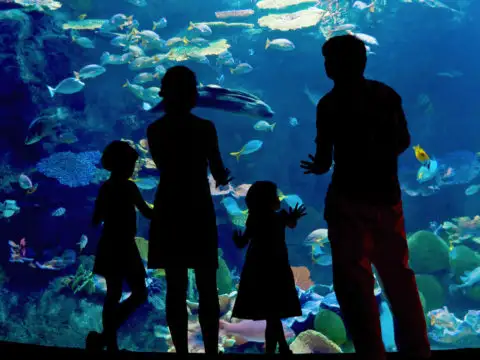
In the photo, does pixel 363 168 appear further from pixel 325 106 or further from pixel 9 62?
pixel 9 62

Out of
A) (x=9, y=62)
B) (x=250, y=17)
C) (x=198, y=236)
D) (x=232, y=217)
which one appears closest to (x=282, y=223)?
(x=198, y=236)

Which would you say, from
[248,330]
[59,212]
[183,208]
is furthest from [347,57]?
[59,212]

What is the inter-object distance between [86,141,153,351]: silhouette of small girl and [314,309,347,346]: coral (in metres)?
4.46

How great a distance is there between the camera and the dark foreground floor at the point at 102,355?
1.64 metres

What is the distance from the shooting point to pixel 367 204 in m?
1.79

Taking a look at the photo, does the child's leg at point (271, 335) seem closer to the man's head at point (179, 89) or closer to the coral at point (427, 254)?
the man's head at point (179, 89)

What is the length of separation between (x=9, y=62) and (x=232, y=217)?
7.03 metres

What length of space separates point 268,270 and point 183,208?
62cm

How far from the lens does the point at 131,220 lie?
224cm

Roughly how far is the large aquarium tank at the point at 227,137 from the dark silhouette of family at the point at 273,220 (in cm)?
13

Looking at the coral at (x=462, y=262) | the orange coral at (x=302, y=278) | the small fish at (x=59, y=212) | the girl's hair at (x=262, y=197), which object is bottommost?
the orange coral at (x=302, y=278)

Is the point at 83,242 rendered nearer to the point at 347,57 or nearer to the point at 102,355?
the point at 102,355

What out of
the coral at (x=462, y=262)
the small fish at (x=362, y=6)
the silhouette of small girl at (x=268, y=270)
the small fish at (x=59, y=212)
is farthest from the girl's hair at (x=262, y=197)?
the small fish at (x=362, y=6)

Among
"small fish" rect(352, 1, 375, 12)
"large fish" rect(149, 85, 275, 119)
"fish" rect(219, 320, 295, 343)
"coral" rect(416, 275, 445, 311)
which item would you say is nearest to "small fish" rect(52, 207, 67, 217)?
"large fish" rect(149, 85, 275, 119)
